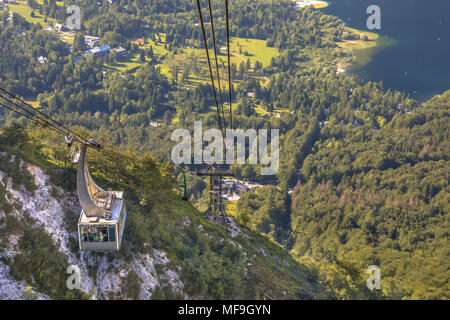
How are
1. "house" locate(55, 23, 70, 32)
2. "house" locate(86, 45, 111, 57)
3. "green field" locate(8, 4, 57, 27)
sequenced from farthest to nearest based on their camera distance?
"green field" locate(8, 4, 57, 27) → "house" locate(55, 23, 70, 32) → "house" locate(86, 45, 111, 57)

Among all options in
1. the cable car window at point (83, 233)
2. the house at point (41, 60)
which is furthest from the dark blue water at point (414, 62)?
the cable car window at point (83, 233)

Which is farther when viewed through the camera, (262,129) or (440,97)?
(440,97)

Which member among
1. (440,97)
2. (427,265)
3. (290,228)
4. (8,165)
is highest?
(8,165)

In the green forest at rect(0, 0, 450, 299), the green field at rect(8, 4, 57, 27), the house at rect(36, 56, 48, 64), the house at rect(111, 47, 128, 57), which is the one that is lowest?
the green forest at rect(0, 0, 450, 299)

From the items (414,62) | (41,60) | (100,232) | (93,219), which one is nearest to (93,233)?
(100,232)

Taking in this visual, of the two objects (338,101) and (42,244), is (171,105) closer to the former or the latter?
(338,101)

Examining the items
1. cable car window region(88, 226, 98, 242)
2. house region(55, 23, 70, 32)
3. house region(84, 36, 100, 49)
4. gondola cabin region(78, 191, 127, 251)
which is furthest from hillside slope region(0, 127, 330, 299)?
house region(55, 23, 70, 32)

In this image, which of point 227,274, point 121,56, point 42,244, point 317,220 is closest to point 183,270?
point 227,274

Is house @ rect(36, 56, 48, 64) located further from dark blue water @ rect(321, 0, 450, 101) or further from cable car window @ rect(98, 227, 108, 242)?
cable car window @ rect(98, 227, 108, 242)

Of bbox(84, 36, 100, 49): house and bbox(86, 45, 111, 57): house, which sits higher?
bbox(84, 36, 100, 49): house
